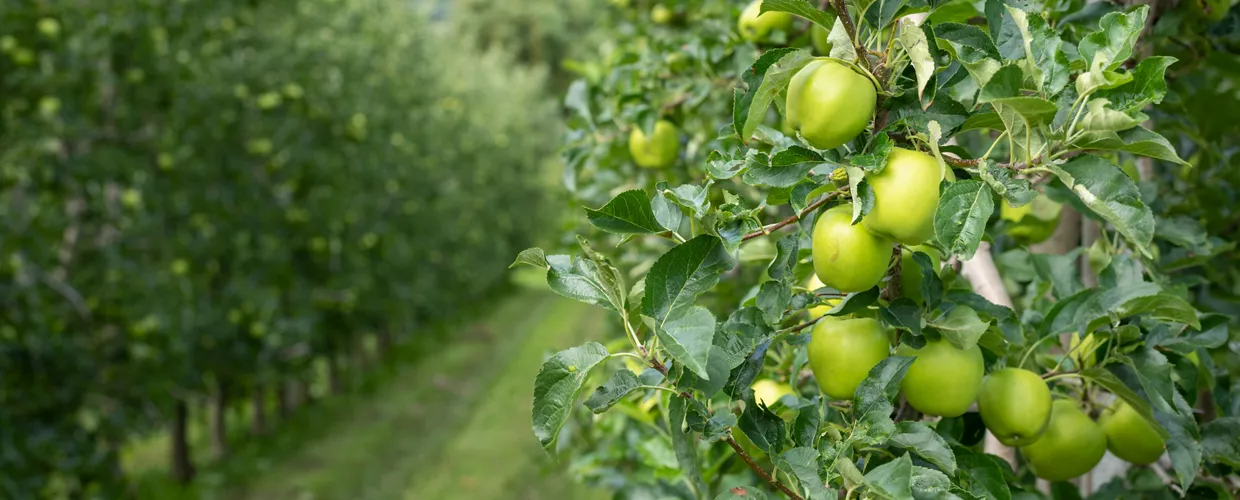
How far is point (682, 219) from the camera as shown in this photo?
80 centimetres

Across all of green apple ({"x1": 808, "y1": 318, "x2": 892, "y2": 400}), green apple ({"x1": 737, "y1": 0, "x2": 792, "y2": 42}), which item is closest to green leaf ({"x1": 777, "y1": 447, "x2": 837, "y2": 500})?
green apple ({"x1": 808, "y1": 318, "x2": 892, "y2": 400})

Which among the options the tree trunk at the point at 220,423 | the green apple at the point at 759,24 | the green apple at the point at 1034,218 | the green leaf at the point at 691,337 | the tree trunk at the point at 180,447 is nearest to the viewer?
the green leaf at the point at 691,337

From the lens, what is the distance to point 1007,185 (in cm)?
72

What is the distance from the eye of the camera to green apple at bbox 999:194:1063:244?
1.45 m

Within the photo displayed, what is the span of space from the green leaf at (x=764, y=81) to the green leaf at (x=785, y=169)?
43mm

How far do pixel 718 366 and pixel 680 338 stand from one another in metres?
0.05

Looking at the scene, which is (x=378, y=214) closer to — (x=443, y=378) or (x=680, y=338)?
(x=443, y=378)

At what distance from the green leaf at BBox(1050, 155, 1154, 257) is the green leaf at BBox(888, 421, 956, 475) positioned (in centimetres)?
23

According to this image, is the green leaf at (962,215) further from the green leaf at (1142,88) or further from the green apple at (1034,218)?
the green apple at (1034,218)

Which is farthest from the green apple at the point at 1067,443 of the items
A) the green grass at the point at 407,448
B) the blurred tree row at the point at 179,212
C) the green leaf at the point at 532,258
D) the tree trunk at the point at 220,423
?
the tree trunk at the point at 220,423

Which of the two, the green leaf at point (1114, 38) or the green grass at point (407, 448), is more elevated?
the green grass at point (407, 448)

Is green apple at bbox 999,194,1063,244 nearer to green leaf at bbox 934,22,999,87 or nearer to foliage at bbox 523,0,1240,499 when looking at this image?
foliage at bbox 523,0,1240,499

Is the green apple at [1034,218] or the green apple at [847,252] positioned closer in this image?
the green apple at [847,252]

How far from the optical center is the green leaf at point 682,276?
2.38 ft
